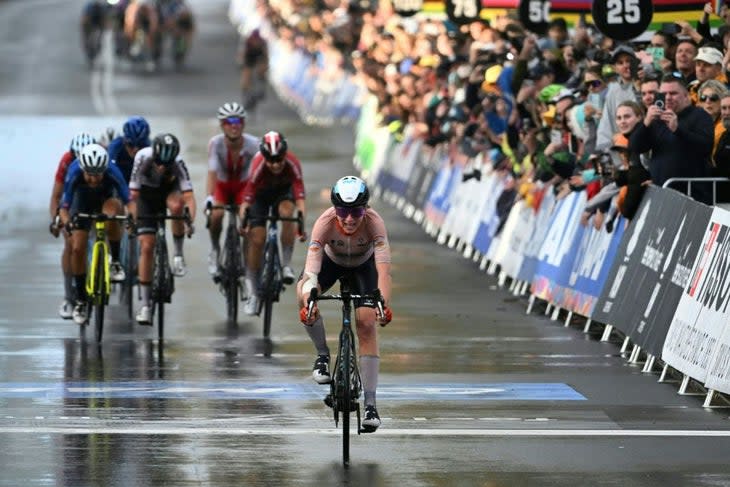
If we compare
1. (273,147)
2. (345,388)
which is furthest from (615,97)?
(345,388)

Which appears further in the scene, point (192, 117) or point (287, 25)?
point (287, 25)

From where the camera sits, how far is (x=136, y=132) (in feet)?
67.1

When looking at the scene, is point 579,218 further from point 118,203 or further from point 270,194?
point 118,203

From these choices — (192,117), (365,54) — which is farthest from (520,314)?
(192,117)

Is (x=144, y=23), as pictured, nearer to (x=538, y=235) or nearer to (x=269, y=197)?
(x=538, y=235)

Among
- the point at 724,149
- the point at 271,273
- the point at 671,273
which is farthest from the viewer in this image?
the point at 271,273

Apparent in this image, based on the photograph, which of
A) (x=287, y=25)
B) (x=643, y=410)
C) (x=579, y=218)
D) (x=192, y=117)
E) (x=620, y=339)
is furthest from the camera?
(x=287, y=25)

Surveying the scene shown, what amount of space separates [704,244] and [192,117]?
116 ft

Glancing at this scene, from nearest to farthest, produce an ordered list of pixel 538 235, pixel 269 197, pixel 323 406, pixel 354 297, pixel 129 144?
pixel 354 297 → pixel 323 406 → pixel 269 197 → pixel 129 144 → pixel 538 235

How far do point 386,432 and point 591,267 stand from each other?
221 inches

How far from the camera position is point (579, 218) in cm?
2009

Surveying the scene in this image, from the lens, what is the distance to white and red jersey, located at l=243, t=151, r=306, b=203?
63.0 feet

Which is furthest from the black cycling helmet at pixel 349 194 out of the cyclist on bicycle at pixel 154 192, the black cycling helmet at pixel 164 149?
the black cycling helmet at pixel 164 149

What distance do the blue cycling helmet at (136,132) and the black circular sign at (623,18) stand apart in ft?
14.8
